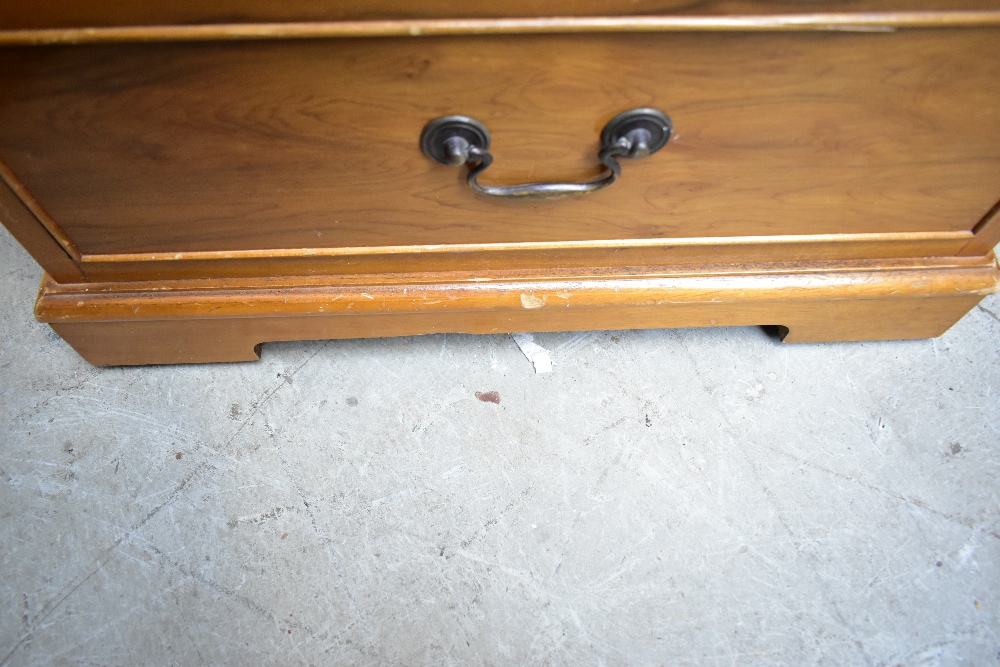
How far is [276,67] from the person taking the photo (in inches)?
23.1

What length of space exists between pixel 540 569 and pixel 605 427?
20 cm

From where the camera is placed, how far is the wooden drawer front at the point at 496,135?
0.58 m

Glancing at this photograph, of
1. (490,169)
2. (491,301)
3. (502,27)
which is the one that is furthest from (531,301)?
(502,27)

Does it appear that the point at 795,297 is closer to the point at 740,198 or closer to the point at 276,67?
the point at 740,198

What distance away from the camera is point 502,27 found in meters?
0.55

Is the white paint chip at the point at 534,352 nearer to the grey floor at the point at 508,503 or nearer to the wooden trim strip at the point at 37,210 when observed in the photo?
the grey floor at the point at 508,503

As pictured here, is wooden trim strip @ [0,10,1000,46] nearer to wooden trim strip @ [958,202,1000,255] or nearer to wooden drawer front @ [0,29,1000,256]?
wooden drawer front @ [0,29,1000,256]

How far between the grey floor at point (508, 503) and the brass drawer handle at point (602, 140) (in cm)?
36

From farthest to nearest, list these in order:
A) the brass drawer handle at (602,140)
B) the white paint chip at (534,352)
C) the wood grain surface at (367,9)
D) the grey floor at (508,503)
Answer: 1. the white paint chip at (534,352)
2. the grey floor at (508,503)
3. the brass drawer handle at (602,140)
4. the wood grain surface at (367,9)

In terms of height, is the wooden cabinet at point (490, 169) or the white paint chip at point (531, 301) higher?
the wooden cabinet at point (490, 169)

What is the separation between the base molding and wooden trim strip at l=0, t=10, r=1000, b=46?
32 centimetres

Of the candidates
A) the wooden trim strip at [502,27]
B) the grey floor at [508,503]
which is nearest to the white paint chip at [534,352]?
the grey floor at [508,503]

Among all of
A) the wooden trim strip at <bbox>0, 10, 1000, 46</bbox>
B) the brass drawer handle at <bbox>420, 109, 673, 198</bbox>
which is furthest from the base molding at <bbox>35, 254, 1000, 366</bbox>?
the wooden trim strip at <bbox>0, 10, 1000, 46</bbox>

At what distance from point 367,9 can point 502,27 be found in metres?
0.11
